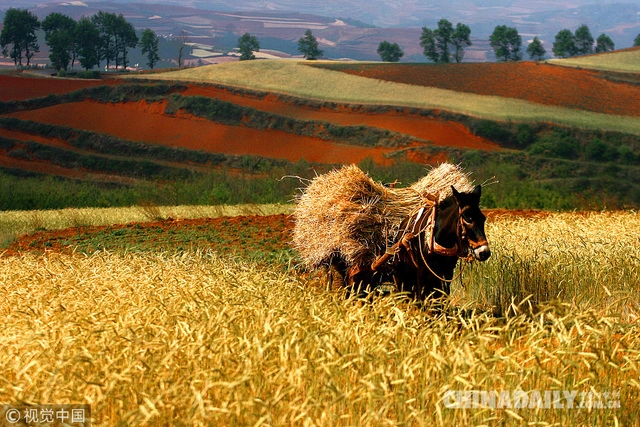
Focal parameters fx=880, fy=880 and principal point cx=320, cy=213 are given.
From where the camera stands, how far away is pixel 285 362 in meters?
4.80

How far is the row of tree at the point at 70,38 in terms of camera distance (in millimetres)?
72125

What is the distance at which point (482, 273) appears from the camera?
9047 millimetres

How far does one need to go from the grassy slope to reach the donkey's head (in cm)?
3930

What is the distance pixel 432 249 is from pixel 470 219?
0.46 m

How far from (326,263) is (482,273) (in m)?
1.72

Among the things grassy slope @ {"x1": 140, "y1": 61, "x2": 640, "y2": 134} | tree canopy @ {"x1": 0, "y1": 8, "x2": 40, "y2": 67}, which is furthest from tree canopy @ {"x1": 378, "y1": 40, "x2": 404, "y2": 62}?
tree canopy @ {"x1": 0, "y1": 8, "x2": 40, "y2": 67}

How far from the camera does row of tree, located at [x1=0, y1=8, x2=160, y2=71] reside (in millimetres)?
72125

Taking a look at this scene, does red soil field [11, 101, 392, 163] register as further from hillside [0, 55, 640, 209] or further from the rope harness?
the rope harness

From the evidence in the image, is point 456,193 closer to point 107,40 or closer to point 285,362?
point 285,362

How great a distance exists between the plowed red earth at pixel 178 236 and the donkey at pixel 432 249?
498cm

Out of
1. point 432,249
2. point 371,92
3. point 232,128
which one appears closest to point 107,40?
point 371,92

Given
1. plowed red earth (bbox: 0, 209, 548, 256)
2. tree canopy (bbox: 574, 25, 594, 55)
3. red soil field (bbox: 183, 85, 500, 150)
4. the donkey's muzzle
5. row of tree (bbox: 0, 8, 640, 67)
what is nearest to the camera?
the donkey's muzzle

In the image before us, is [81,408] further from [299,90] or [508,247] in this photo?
[299,90]

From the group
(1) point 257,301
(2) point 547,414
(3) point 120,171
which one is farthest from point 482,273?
(3) point 120,171
